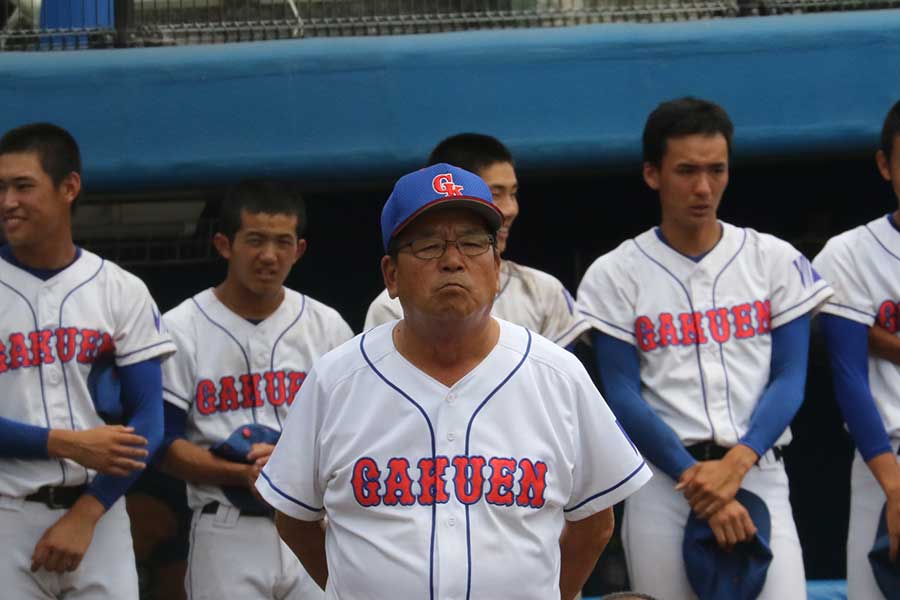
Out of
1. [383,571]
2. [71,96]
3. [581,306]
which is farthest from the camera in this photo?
[71,96]

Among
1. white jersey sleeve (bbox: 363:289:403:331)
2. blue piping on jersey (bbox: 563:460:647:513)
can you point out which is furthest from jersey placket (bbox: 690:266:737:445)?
blue piping on jersey (bbox: 563:460:647:513)

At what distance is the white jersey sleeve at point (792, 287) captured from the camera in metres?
4.47

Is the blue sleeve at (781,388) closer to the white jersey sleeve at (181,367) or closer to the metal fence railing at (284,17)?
the white jersey sleeve at (181,367)

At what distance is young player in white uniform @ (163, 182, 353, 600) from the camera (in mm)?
4684

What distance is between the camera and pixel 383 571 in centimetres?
284

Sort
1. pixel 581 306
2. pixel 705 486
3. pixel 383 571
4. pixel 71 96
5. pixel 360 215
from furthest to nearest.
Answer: pixel 360 215, pixel 71 96, pixel 581 306, pixel 705 486, pixel 383 571

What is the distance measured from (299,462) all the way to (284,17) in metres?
3.30

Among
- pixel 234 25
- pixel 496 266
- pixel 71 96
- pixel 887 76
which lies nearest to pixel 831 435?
pixel 887 76

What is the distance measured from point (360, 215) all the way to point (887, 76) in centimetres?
227

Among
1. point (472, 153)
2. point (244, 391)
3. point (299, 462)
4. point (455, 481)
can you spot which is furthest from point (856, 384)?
point (299, 462)

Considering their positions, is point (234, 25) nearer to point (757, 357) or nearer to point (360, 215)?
point (360, 215)

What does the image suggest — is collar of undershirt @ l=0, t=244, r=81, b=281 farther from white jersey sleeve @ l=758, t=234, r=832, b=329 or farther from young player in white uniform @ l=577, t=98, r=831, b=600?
white jersey sleeve @ l=758, t=234, r=832, b=329

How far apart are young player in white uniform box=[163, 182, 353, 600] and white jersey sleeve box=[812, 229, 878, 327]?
1.56 metres

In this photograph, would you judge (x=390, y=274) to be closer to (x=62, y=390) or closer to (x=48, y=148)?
(x=62, y=390)
